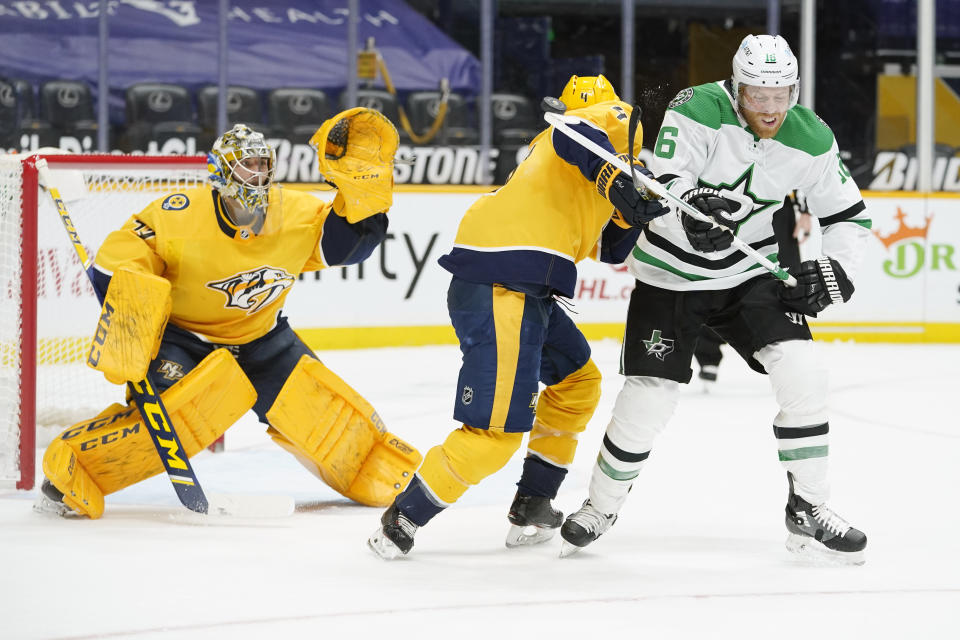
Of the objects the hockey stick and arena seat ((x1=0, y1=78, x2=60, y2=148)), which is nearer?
the hockey stick

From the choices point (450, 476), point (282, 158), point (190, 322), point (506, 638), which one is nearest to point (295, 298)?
point (282, 158)

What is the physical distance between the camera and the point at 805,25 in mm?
7801

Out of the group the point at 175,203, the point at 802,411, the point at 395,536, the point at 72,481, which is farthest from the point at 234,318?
the point at 802,411

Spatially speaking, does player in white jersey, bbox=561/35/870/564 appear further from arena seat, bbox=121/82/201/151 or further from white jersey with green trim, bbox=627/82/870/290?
arena seat, bbox=121/82/201/151

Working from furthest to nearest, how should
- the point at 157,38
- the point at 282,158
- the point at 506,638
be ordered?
the point at 157,38 < the point at 282,158 < the point at 506,638

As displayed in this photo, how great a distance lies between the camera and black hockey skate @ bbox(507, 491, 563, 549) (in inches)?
108

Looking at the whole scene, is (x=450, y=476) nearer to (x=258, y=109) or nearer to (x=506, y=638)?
(x=506, y=638)

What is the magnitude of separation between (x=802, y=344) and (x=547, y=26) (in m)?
5.38

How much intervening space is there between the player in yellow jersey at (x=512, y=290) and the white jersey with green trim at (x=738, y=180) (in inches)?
3.0

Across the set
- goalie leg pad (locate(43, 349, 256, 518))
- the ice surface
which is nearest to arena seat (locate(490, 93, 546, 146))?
the ice surface

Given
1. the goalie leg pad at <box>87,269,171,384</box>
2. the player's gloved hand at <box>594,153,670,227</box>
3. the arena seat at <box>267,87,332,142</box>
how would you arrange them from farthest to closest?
1. the arena seat at <box>267,87,332,142</box>
2. the goalie leg pad at <box>87,269,171,384</box>
3. the player's gloved hand at <box>594,153,670,227</box>

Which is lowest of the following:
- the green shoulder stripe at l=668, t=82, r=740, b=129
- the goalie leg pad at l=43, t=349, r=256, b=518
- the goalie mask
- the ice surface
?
the ice surface

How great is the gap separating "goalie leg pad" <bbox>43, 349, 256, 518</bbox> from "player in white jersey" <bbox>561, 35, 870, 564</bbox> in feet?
2.94

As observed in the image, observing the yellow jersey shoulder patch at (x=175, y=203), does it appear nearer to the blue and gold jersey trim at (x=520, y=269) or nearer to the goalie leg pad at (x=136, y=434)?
the goalie leg pad at (x=136, y=434)
